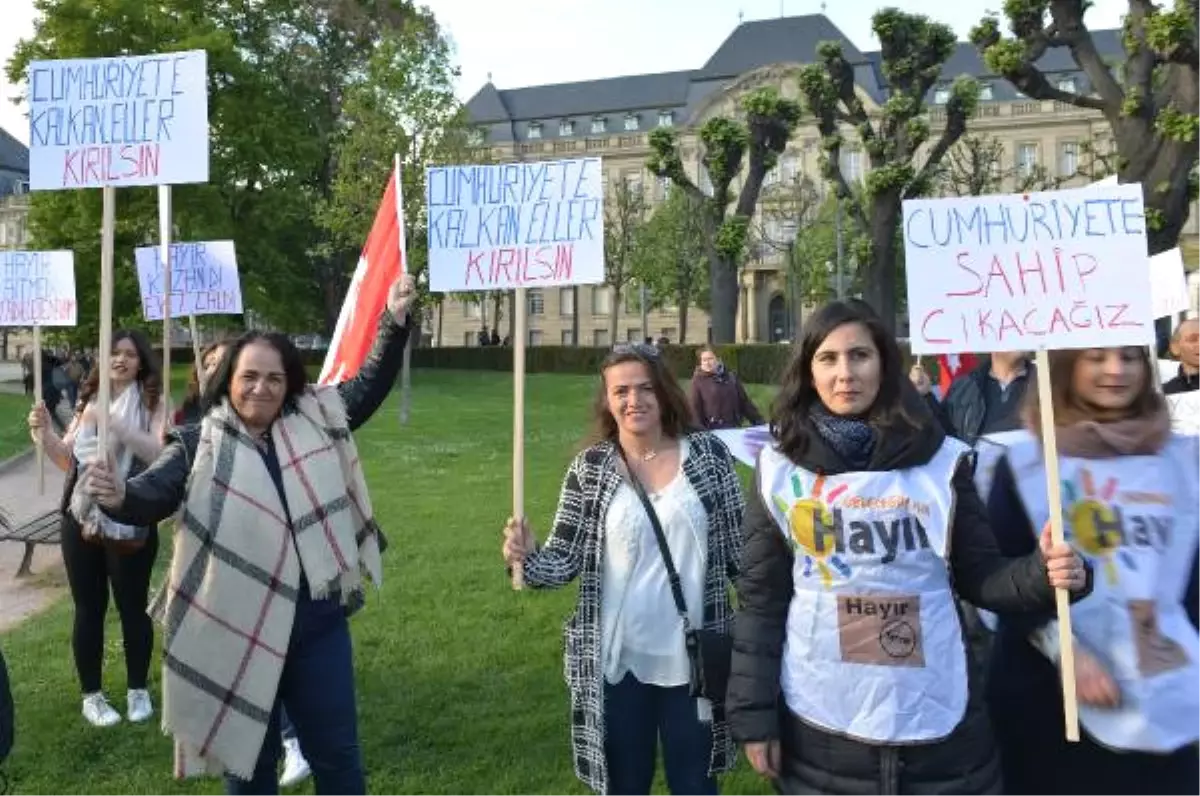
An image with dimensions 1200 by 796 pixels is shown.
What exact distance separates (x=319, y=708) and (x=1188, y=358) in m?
4.59

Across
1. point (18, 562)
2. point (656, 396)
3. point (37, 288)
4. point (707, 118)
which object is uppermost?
point (707, 118)

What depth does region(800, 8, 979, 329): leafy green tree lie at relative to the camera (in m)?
19.5

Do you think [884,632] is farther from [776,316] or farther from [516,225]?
[776,316]

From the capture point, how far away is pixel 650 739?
140 inches

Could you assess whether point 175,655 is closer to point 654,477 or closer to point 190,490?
point 190,490

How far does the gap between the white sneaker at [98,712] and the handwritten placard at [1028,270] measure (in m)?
4.35

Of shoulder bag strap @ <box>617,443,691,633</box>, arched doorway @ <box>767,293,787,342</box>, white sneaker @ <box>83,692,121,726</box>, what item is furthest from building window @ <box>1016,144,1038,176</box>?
shoulder bag strap @ <box>617,443,691,633</box>

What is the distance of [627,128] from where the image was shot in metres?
86.2

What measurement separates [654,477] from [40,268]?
503 centimetres

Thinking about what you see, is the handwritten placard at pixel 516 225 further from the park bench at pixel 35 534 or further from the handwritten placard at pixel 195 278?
the park bench at pixel 35 534

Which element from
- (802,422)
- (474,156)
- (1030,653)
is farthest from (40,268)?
(474,156)

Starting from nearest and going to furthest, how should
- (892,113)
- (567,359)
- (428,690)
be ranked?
1. (428,690)
2. (892,113)
3. (567,359)

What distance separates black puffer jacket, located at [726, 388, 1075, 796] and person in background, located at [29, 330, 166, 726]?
3.48 m

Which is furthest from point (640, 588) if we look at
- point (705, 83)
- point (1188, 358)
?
point (705, 83)
